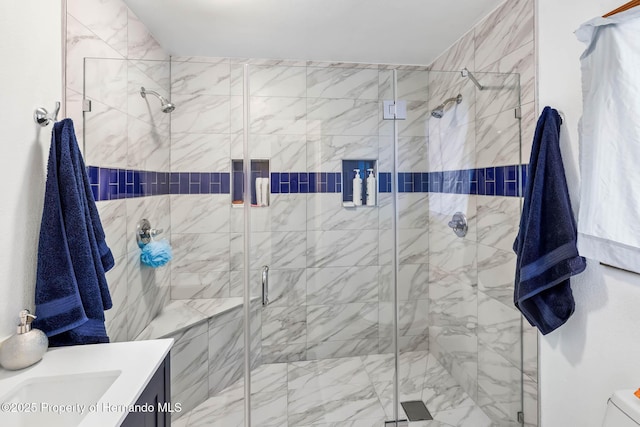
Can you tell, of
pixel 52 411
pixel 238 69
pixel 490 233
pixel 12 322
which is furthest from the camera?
pixel 490 233

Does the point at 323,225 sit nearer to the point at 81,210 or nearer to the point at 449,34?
the point at 81,210

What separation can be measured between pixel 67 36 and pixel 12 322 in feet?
3.88

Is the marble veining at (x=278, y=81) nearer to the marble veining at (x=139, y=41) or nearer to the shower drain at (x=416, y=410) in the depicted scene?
the marble veining at (x=139, y=41)

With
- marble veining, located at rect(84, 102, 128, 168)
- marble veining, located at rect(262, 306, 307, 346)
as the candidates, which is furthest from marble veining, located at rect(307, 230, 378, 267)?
marble veining, located at rect(84, 102, 128, 168)

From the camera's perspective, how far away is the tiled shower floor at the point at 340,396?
6.06 ft

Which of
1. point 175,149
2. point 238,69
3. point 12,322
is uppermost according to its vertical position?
point 238,69

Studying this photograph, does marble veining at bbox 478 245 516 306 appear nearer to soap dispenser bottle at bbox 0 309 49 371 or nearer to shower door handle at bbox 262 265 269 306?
shower door handle at bbox 262 265 269 306

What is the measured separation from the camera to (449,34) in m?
2.30

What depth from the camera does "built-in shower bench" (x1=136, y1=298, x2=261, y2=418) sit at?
72.6 inches

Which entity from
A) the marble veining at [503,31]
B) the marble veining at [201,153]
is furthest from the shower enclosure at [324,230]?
the marble veining at [503,31]

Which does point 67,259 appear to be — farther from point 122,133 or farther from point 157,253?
point 122,133

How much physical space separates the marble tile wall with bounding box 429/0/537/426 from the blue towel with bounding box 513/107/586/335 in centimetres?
28

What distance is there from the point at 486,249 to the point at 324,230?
0.93 m

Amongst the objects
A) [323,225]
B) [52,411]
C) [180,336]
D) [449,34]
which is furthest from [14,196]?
[449,34]
